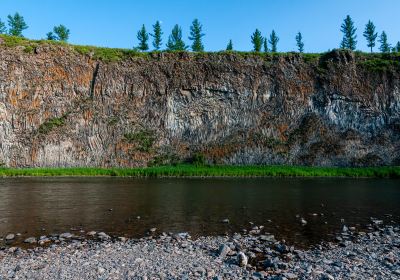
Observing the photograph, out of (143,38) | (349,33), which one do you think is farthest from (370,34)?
(143,38)

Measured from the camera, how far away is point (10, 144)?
62812 mm

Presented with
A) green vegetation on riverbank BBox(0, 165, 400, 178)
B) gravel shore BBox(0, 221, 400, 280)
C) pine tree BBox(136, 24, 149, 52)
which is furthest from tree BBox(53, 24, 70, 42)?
gravel shore BBox(0, 221, 400, 280)

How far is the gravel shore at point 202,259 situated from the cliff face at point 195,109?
5114 centimetres

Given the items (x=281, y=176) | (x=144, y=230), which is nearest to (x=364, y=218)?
(x=144, y=230)

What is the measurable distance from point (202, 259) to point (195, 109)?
6010cm

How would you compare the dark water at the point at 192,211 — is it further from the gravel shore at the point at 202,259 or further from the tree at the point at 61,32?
the tree at the point at 61,32

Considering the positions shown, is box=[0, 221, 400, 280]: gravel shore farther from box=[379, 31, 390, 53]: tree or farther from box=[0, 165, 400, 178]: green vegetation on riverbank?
box=[379, 31, 390, 53]: tree

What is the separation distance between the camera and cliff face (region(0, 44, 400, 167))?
6556cm

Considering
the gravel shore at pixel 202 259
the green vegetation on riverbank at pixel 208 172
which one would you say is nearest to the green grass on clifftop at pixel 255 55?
the green vegetation on riverbank at pixel 208 172

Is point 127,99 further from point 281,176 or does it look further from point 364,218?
point 364,218

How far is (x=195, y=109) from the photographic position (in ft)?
236

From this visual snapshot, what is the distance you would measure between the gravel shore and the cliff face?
51142 mm

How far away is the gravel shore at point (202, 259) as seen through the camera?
11.0m

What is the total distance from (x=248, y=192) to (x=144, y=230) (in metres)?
17.8
